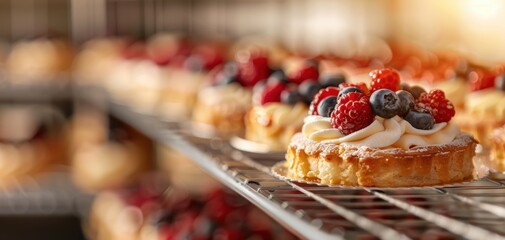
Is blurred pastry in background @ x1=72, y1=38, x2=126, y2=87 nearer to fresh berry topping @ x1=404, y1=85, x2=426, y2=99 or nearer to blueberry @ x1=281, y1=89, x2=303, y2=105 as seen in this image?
blueberry @ x1=281, y1=89, x2=303, y2=105

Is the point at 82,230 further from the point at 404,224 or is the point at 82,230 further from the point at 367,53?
the point at 404,224

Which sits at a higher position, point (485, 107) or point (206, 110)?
point (485, 107)

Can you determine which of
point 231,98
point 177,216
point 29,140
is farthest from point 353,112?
point 29,140

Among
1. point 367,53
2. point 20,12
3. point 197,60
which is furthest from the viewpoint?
point 20,12

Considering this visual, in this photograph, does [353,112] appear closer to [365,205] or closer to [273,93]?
[365,205]

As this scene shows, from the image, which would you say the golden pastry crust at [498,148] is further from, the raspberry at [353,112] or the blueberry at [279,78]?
the blueberry at [279,78]

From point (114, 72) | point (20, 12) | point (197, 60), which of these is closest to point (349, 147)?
point (197, 60)
